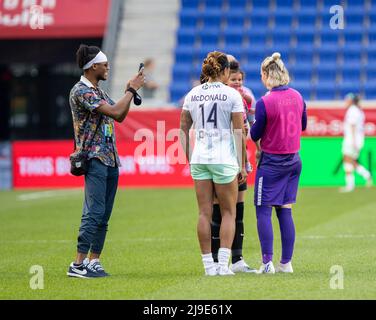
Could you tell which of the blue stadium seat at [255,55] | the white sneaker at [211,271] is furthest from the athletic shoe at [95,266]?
the blue stadium seat at [255,55]

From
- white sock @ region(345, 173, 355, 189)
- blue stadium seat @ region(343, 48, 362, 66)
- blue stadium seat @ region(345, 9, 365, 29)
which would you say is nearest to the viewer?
white sock @ region(345, 173, 355, 189)

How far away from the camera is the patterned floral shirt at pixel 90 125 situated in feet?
33.9

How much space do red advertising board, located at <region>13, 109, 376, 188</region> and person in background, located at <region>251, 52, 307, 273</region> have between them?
14.1 meters

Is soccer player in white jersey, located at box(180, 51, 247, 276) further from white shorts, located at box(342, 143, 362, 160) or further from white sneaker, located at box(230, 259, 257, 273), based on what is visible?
white shorts, located at box(342, 143, 362, 160)

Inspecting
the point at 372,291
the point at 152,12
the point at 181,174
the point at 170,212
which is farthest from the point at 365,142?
the point at 372,291

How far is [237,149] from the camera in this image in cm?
1030

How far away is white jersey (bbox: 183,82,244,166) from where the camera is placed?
10023mm

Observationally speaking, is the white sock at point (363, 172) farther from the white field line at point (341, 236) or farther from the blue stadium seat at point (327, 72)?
the white field line at point (341, 236)

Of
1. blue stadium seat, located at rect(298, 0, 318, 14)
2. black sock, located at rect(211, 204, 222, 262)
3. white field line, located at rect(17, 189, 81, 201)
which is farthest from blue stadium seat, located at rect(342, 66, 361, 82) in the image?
black sock, located at rect(211, 204, 222, 262)

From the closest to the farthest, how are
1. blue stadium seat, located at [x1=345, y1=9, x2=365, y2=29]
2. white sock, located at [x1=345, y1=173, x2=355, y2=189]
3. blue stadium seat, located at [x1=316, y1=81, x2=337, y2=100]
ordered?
white sock, located at [x1=345, y1=173, x2=355, y2=189]
blue stadium seat, located at [x1=316, y1=81, x2=337, y2=100]
blue stadium seat, located at [x1=345, y1=9, x2=365, y2=29]

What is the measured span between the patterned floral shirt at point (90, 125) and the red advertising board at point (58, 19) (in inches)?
818

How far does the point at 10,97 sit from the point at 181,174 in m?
10.5

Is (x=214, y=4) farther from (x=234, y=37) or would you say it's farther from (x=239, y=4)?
(x=234, y=37)
